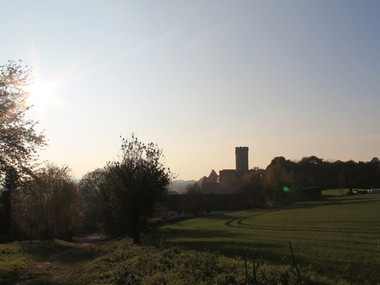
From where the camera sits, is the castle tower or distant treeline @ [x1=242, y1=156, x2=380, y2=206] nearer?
distant treeline @ [x1=242, y1=156, x2=380, y2=206]

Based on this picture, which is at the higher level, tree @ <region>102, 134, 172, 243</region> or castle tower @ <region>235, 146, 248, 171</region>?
castle tower @ <region>235, 146, 248, 171</region>

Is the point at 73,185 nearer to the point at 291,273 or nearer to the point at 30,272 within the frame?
the point at 30,272

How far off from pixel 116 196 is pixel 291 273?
22048 millimetres

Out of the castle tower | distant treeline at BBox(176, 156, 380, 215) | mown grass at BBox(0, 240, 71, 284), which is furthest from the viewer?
the castle tower

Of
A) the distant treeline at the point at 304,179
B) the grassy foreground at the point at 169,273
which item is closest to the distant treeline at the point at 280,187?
the distant treeline at the point at 304,179

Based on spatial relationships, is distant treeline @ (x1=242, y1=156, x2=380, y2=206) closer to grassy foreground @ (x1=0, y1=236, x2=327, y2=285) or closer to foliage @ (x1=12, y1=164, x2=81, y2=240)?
foliage @ (x1=12, y1=164, x2=81, y2=240)

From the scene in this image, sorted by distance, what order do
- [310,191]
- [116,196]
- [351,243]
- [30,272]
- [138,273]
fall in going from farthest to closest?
[310,191]
[116,196]
[351,243]
[30,272]
[138,273]

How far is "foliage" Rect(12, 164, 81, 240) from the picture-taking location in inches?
1577

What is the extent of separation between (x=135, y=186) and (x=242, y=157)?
168m

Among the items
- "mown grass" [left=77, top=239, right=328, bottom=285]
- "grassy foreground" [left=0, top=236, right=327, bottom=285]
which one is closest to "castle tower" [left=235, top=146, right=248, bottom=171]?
"grassy foreground" [left=0, top=236, right=327, bottom=285]

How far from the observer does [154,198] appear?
3120 centimetres

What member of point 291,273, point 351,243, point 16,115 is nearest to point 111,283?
point 291,273

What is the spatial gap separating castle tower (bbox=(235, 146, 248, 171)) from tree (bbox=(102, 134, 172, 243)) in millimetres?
164912

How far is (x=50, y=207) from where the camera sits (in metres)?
42.9
